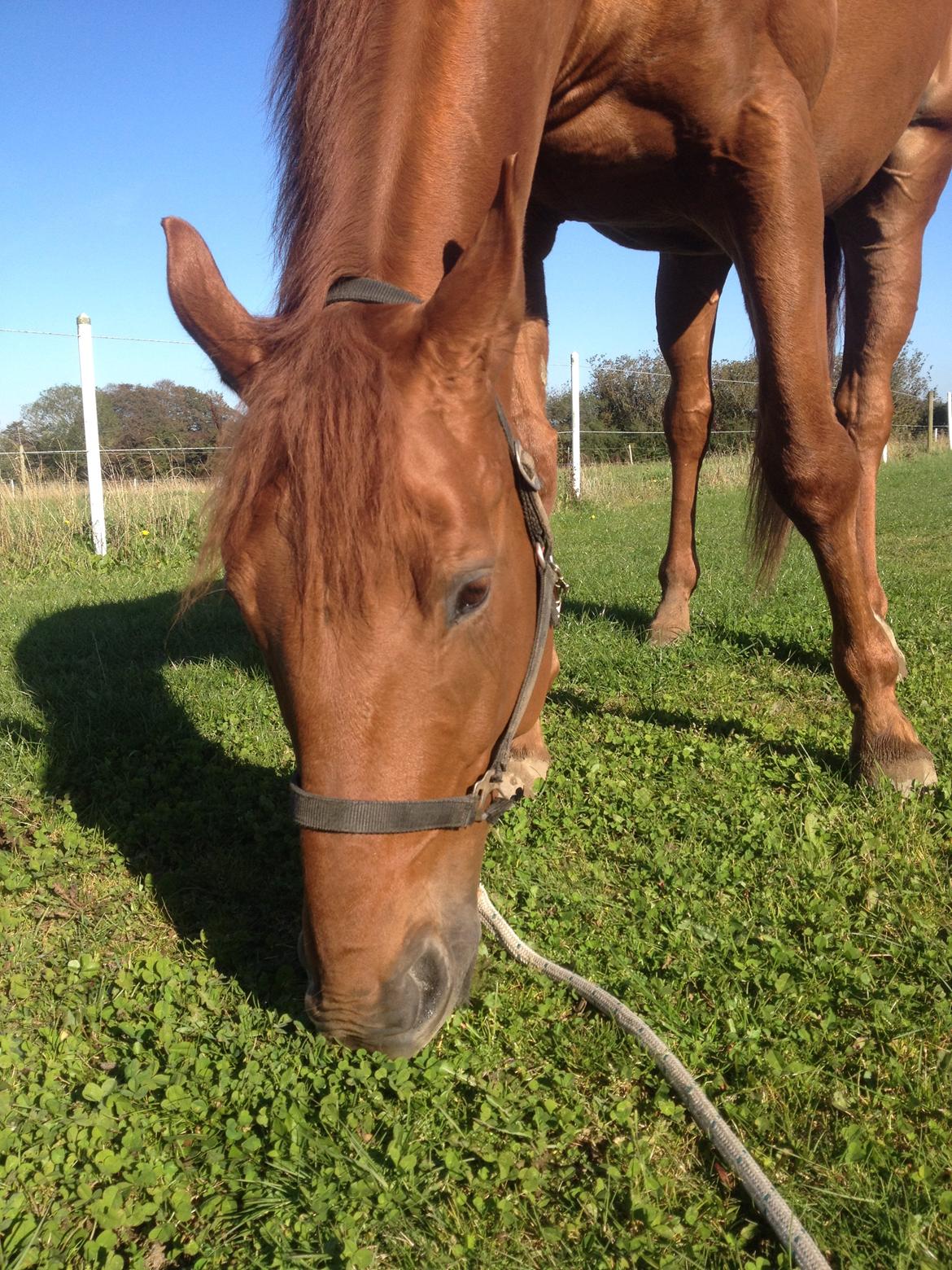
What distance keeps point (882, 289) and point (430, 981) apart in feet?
13.6

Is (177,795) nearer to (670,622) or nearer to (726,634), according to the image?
(670,622)

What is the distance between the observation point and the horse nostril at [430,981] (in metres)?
1.67

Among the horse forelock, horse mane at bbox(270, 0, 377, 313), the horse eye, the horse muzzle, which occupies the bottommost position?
the horse muzzle

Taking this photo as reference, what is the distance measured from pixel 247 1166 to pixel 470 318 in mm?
1599

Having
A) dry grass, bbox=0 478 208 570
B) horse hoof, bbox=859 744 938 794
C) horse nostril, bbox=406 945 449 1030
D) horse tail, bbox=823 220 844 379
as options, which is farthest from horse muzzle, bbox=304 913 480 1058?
dry grass, bbox=0 478 208 570

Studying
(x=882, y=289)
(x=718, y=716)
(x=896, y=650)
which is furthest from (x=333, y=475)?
(x=882, y=289)

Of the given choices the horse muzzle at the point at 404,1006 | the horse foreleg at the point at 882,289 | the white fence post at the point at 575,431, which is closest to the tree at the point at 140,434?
the horse muzzle at the point at 404,1006

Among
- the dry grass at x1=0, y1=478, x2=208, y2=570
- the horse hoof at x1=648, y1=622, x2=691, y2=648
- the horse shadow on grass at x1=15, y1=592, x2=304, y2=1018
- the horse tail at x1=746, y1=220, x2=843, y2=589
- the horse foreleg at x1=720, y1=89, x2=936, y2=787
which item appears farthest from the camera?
the dry grass at x1=0, y1=478, x2=208, y2=570

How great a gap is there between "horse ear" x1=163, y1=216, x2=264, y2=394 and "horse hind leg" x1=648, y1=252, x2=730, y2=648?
3.13 metres

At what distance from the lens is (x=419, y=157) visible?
1970mm

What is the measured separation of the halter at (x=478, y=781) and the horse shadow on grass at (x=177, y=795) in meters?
0.69

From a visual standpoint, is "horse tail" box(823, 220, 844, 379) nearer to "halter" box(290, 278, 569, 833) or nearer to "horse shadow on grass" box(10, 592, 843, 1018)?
"horse shadow on grass" box(10, 592, 843, 1018)

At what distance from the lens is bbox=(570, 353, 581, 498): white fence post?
1240 centimetres

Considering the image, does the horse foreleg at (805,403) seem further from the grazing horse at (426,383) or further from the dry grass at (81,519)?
the dry grass at (81,519)
